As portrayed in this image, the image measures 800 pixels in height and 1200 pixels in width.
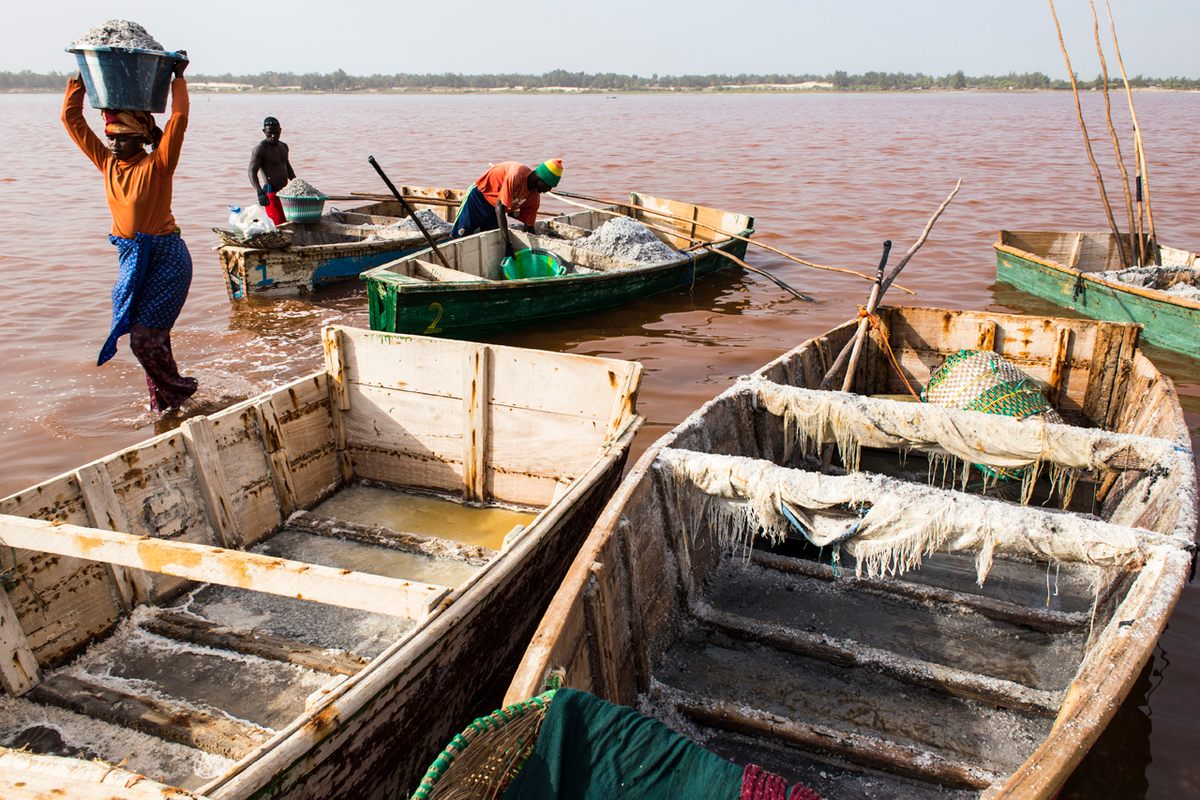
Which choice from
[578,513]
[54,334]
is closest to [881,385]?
[578,513]

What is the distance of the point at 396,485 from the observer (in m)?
5.43

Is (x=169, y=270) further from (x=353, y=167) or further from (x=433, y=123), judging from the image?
(x=433, y=123)

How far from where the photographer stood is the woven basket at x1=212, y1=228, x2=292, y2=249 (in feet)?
31.2

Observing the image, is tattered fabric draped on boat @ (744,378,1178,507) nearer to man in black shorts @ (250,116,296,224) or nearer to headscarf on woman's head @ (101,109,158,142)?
headscarf on woman's head @ (101,109,158,142)

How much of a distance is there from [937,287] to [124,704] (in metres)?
11.5


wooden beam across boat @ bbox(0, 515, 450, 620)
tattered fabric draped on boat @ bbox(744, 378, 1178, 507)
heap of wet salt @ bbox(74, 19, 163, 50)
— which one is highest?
heap of wet salt @ bbox(74, 19, 163, 50)

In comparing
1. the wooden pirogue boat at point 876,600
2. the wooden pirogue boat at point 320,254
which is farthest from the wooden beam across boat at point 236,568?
the wooden pirogue boat at point 320,254

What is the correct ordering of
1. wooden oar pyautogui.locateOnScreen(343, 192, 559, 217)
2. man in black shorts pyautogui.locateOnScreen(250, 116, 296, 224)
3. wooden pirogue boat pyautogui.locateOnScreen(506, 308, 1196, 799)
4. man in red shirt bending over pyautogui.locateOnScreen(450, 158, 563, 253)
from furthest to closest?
wooden oar pyautogui.locateOnScreen(343, 192, 559, 217), man in black shorts pyautogui.locateOnScreen(250, 116, 296, 224), man in red shirt bending over pyautogui.locateOnScreen(450, 158, 563, 253), wooden pirogue boat pyautogui.locateOnScreen(506, 308, 1196, 799)

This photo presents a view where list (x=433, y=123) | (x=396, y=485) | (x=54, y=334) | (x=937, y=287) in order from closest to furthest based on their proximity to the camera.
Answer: (x=396, y=485) → (x=54, y=334) → (x=937, y=287) → (x=433, y=123)

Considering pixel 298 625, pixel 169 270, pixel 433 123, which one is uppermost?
pixel 433 123

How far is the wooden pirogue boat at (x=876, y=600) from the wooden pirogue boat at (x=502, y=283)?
3949mm

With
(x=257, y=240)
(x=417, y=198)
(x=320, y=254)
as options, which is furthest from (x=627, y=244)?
(x=257, y=240)

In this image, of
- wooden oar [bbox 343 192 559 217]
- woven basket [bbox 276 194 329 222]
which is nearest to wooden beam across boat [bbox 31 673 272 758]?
woven basket [bbox 276 194 329 222]

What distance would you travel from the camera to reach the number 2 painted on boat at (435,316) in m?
7.91
